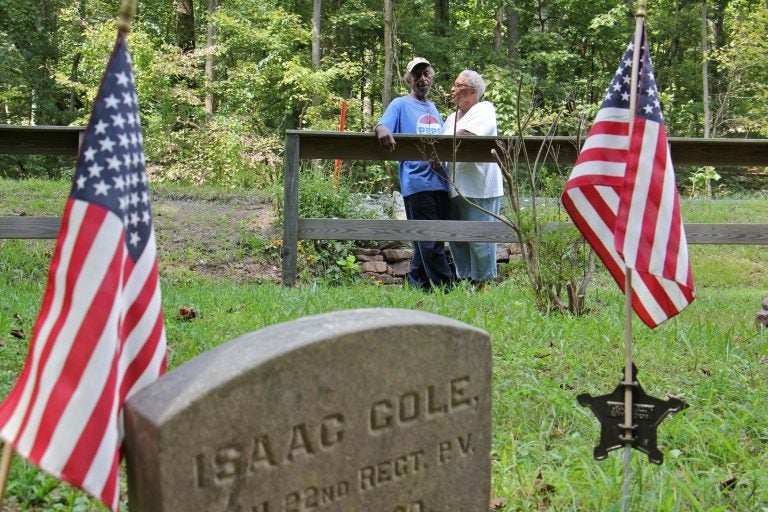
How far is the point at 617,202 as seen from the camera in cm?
283

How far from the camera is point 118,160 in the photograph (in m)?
2.06

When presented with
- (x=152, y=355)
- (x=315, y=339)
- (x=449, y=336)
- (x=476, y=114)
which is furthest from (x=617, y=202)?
(x=476, y=114)

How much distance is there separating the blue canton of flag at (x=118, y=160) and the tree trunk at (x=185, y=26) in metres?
16.3

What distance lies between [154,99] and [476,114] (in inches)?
432

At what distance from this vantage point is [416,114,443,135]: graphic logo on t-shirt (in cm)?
680

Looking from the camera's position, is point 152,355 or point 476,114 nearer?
point 152,355

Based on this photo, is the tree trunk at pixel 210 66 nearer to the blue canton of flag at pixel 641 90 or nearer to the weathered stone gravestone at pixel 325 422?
the blue canton of flag at pixel 641 90

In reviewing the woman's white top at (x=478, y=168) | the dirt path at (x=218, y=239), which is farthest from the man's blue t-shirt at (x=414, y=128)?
the dirt path at (x=218, y=239)

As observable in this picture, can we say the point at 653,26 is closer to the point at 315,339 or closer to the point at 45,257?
the point at 45,257

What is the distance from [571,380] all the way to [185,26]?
1631 centimetres

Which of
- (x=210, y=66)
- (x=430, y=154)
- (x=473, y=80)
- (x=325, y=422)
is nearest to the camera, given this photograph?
(x=325, y=422)

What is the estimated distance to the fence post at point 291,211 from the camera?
20.5 feet

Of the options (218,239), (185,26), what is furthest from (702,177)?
A: (218,239)

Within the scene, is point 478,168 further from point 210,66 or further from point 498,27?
point 498,27
